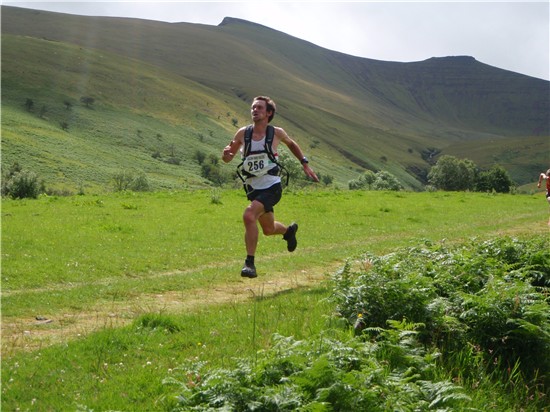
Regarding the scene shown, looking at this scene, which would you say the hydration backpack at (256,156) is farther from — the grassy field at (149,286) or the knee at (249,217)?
the grassy field at (149,286)

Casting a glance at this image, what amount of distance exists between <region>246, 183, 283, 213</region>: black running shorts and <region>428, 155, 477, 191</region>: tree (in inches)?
4065

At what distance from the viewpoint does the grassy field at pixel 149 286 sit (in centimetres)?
553

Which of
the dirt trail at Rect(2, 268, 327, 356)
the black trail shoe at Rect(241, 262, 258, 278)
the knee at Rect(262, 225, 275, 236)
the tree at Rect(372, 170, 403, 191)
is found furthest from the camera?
the tree at Rect(372, 170, 403, 191)

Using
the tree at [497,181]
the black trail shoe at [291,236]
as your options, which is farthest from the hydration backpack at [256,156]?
the tree at [497,181]

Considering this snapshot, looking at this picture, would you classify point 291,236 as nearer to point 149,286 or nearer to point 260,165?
point 260,165

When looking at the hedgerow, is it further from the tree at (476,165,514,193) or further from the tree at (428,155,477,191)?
the tree at (428,155,477,191)

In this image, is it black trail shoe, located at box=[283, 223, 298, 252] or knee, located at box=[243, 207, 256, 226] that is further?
black trail shoe, located at box=[283, 223, 298, 252]

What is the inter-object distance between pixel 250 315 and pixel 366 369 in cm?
338

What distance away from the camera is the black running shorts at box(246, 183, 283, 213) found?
438 inches

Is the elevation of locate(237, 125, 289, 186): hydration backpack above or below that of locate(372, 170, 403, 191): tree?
above

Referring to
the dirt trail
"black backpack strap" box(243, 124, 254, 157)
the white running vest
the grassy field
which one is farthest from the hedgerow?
"black backpack strap" box(243, 124, 254, 157)

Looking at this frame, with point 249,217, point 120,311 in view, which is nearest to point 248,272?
point 249,217

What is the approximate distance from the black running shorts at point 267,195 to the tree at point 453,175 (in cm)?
10325

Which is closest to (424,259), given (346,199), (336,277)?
(336,277)
